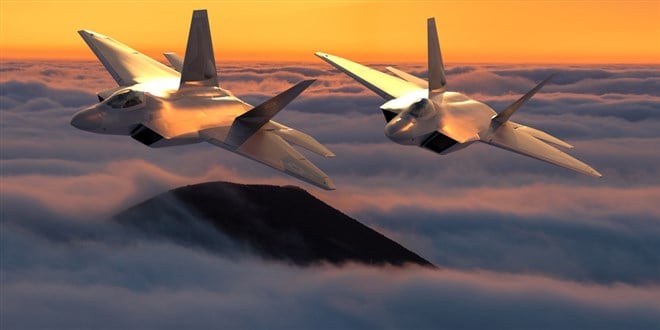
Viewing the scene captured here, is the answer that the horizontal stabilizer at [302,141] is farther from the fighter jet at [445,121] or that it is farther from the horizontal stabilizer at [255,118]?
the fighter jet at [445,121]

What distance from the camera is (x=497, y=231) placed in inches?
3199

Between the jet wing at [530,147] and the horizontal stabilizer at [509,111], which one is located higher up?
the horizontal stabilizer at [509,111]

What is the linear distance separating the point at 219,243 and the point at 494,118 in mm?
34091

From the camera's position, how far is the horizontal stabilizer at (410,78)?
151ft

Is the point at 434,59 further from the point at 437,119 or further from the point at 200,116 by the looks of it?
the point at 200,116

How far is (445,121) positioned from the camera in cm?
3628

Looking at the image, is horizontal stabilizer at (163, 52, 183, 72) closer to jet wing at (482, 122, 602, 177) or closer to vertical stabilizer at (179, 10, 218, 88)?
vertical stabilizer at (179, 10, 218, 88)

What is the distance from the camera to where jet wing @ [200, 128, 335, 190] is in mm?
32656

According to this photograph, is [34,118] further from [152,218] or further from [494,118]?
[494,118]

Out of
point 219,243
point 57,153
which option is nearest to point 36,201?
point 219,243

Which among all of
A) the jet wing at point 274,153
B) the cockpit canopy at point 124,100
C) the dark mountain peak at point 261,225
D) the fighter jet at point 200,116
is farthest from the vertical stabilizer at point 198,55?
the dark mountain peak at point 261,225

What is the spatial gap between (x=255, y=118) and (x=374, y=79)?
40.9ft

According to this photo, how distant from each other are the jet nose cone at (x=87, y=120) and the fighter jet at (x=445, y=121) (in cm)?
1573

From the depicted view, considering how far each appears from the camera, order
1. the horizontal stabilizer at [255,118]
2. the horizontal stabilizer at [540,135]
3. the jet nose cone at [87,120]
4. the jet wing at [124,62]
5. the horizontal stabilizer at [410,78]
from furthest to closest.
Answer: the horizontal stabilizer at [410,78]
the jet wing at [124,62]
the horizontal stabilizer at [540,135]
the horizontal stabilizer at [255,118]
the jet nose cone at [87,120]
